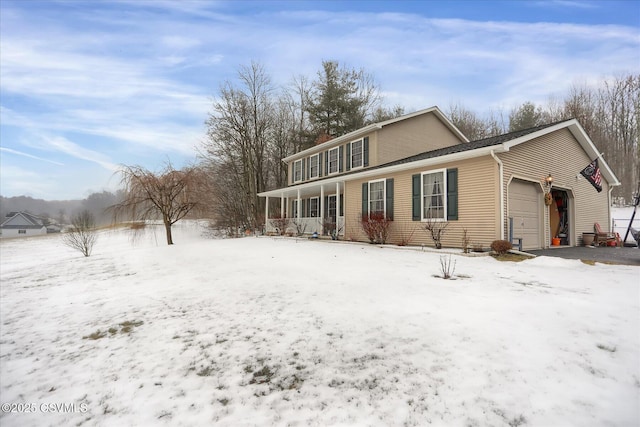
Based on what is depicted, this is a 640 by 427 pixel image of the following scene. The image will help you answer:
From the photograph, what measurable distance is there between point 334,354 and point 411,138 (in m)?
14.1

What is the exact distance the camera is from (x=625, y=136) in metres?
22.0

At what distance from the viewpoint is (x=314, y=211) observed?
58.5ft

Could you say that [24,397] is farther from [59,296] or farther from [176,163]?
[176,163]

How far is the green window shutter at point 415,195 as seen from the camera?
1002 cm

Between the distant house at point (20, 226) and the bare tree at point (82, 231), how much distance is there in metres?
61.5

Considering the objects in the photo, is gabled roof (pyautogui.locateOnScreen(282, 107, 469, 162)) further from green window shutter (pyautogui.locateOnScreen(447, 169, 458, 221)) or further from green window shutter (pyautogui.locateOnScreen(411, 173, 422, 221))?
green window shutter (pyautogui.locateOnScreen(447, 169, 458, 221))

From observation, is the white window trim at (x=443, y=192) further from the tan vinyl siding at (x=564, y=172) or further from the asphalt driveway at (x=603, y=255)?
the asphalt driveway at (x=603, y=255)

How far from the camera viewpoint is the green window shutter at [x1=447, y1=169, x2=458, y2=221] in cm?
894

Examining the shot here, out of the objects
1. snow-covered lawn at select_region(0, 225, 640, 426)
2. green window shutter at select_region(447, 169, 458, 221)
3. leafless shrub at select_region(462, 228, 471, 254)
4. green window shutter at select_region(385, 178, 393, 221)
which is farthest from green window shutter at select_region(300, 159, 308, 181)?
snow-covered lawn at select_region(0, 225, 640, 426)

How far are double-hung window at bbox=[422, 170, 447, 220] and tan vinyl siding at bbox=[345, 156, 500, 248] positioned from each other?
0.28 m

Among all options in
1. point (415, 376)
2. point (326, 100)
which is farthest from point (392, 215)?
point (326, 100)

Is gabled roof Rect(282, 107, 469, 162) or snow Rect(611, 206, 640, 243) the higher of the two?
gabled roof Rect(282, 107, 469, 162)

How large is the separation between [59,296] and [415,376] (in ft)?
20.5

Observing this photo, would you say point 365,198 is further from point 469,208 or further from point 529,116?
point 529,116
